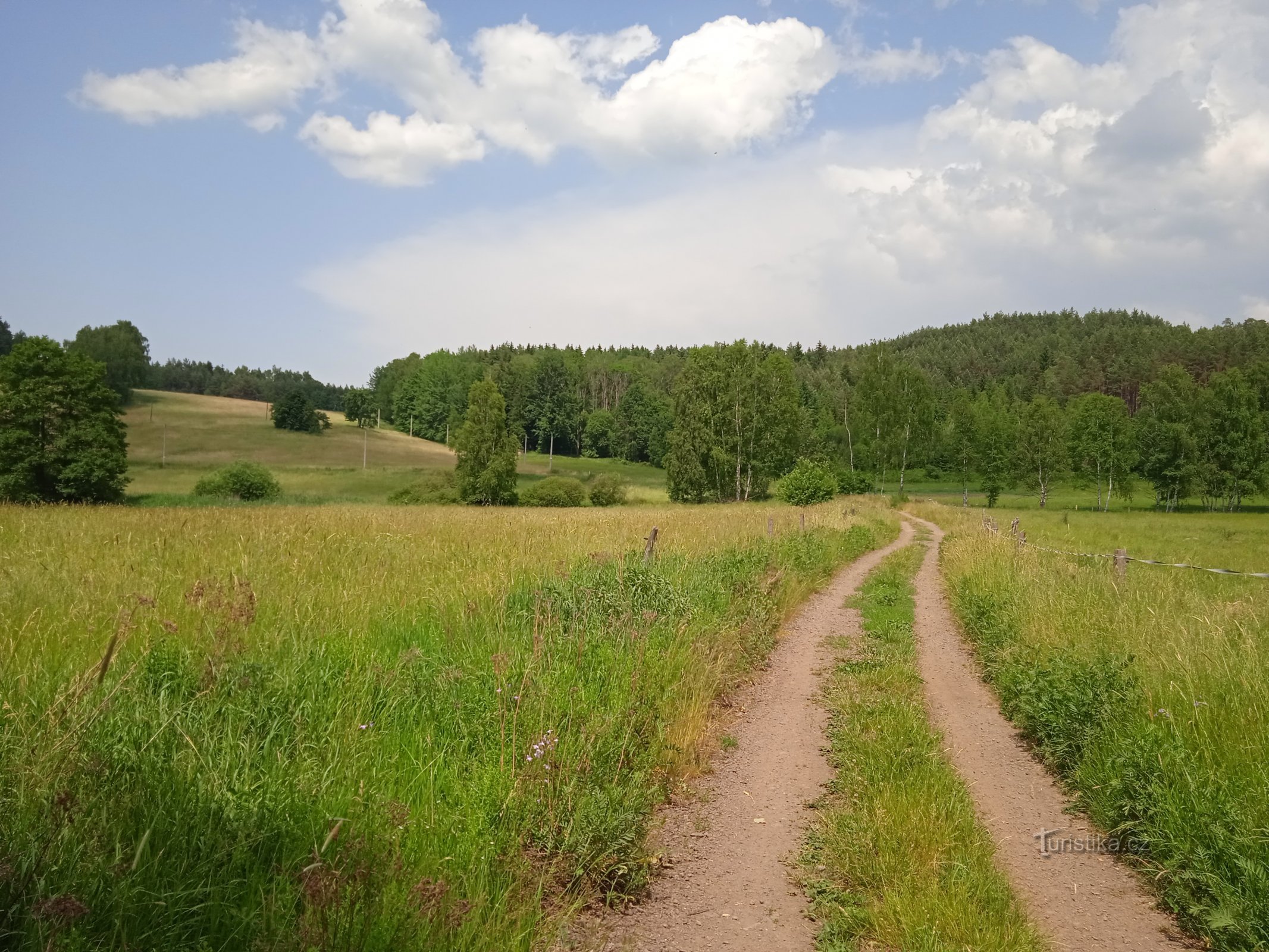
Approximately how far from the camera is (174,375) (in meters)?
154

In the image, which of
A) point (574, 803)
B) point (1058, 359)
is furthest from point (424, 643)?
point (1058, 359)

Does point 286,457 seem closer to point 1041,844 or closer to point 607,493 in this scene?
point 607,493

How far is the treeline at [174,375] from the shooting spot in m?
96.5

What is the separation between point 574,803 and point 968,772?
11.4 ft

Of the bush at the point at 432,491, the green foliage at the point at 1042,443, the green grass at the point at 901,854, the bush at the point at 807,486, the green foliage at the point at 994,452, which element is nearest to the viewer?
the green grass at the point at 901,854

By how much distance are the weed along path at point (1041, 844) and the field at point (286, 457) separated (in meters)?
51.2

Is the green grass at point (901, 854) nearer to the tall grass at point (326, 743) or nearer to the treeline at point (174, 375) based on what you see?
the tall grass at point (326, 743)

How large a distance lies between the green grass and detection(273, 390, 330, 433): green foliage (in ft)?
348

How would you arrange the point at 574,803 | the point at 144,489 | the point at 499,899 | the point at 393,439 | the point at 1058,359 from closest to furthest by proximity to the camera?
the point at 499,899
the point at 574,803
the point at 144,489
the point at 393,439
the point at 1058,359

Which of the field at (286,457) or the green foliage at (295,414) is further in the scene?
the green foliage at (295,414)

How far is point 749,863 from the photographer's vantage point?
4434 millimetres

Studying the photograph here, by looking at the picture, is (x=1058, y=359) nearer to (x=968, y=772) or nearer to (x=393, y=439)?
(x=393, y=439)

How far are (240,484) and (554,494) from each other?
2257 cm

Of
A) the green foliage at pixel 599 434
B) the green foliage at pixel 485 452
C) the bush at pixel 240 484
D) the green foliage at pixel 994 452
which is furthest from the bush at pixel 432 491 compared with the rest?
the green foliage at pixel 599 434
